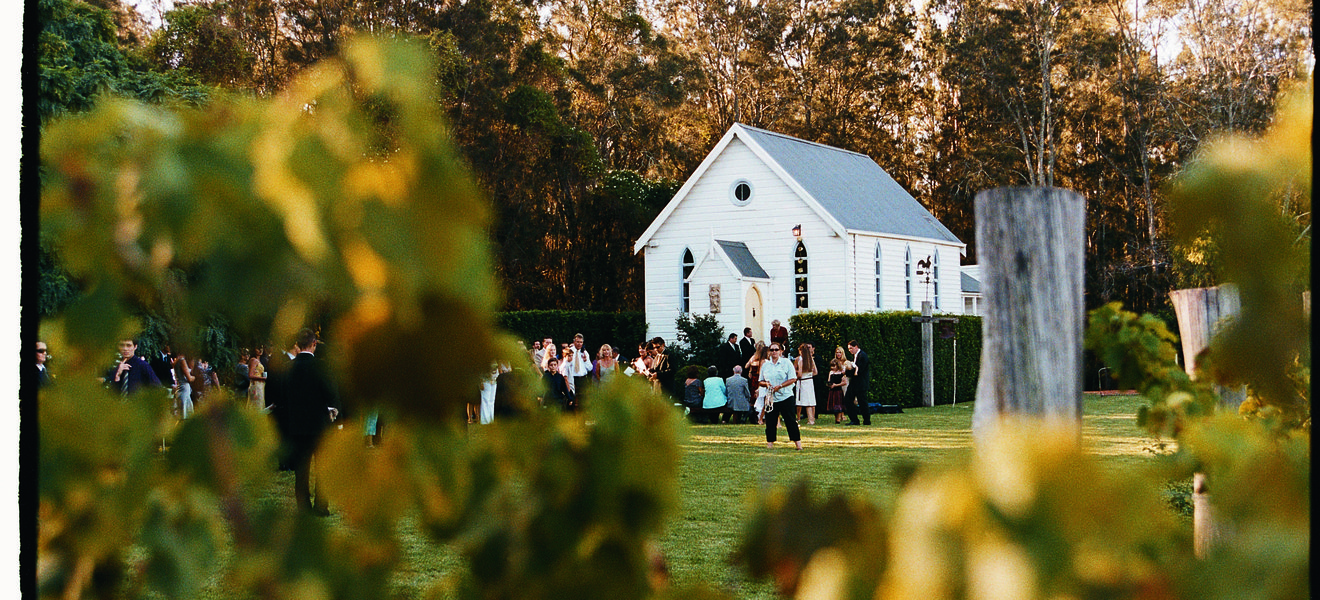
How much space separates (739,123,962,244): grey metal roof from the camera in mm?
26641

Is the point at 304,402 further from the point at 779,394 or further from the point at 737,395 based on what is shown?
the point at 737,395

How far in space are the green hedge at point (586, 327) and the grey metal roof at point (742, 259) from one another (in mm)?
3489

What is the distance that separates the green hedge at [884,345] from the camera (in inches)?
856

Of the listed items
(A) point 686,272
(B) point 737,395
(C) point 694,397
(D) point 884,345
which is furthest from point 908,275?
(B) point 737,395

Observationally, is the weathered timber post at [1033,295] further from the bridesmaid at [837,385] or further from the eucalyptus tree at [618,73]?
the eucalyptus tree at [618,73]

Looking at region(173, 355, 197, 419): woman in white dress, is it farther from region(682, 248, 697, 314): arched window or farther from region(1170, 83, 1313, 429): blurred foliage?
region(682, 248, 697, 314): arched window

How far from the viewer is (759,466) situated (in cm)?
1234

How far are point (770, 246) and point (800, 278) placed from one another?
1089mm

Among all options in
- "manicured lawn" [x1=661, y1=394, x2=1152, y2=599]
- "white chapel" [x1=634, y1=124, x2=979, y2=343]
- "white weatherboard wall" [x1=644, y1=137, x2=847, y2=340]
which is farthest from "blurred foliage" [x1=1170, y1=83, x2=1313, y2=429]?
"white weatherboard wall" [x1=644, y1=137, x2=847, y2=340]

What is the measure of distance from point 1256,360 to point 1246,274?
9 cm

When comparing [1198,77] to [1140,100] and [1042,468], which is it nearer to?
[1140,100]

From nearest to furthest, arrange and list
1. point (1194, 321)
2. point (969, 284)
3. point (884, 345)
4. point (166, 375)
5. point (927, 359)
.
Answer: point (1194, 321)
point (166, 375)
point (884, 345)
point (927, 359)
point (969, 284)

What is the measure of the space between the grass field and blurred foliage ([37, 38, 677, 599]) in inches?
7.1

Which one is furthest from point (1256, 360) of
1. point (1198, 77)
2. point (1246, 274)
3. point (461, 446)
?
point (1198, 77)
